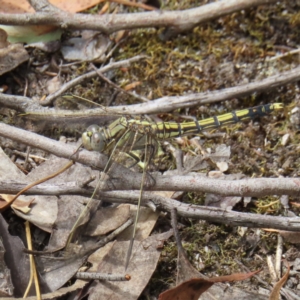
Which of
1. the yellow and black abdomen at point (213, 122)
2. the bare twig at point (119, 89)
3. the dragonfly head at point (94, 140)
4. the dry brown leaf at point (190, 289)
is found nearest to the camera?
the dry brown leaf at point (190, 289)

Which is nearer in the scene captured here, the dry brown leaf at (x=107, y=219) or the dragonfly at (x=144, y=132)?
the dry brown leaf at (x=107, y=219)

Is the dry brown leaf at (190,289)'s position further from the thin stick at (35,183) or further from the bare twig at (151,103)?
the bare twig at (151,103)

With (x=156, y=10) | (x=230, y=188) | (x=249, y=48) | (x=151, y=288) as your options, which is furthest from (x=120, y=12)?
(x=151, y=288)

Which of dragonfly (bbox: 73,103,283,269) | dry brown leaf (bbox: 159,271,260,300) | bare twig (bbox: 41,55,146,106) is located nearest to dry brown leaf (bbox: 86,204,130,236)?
dragonfly (bbox: 73,103,283,269)

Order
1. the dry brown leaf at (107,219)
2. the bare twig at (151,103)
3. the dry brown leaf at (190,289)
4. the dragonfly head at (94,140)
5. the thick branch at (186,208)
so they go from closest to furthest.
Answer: the dry brown leaf at (190,289) → the thick branch at (186,208) → the dry brown leaf at (107,219) → the dragonfly head at (94,140) → the bare twig at (151,103)

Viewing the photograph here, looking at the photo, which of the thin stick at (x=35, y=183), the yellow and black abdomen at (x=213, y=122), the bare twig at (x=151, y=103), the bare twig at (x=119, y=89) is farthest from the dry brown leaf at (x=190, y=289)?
the bare twig at (x=119, y=89)

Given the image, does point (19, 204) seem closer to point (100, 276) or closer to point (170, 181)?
point (100, 276)
